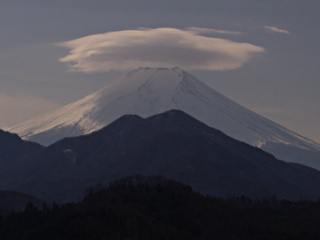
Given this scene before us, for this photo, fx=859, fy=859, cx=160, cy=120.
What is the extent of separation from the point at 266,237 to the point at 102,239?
40809 millimetres

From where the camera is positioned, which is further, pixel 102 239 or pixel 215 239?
pixel 215 239

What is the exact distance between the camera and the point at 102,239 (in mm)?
178500

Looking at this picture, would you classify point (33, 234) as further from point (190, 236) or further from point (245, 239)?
point (245, 239)

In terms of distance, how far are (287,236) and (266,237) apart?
4.82 m

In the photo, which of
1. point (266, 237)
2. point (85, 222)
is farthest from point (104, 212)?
point (266, 237)

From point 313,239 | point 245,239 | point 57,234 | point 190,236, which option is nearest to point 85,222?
point 57,234

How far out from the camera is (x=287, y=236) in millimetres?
196875

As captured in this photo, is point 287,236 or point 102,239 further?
point 287,236

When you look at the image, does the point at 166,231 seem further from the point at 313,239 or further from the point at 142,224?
the point at 313,239

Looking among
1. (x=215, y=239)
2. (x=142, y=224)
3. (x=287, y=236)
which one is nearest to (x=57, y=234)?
(x=142, y=224)

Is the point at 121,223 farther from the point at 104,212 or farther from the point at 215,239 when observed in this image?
the point at 215,239

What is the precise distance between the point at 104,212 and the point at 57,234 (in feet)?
50.3

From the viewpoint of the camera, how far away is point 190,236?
186500mm

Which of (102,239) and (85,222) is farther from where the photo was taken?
(85,222)
